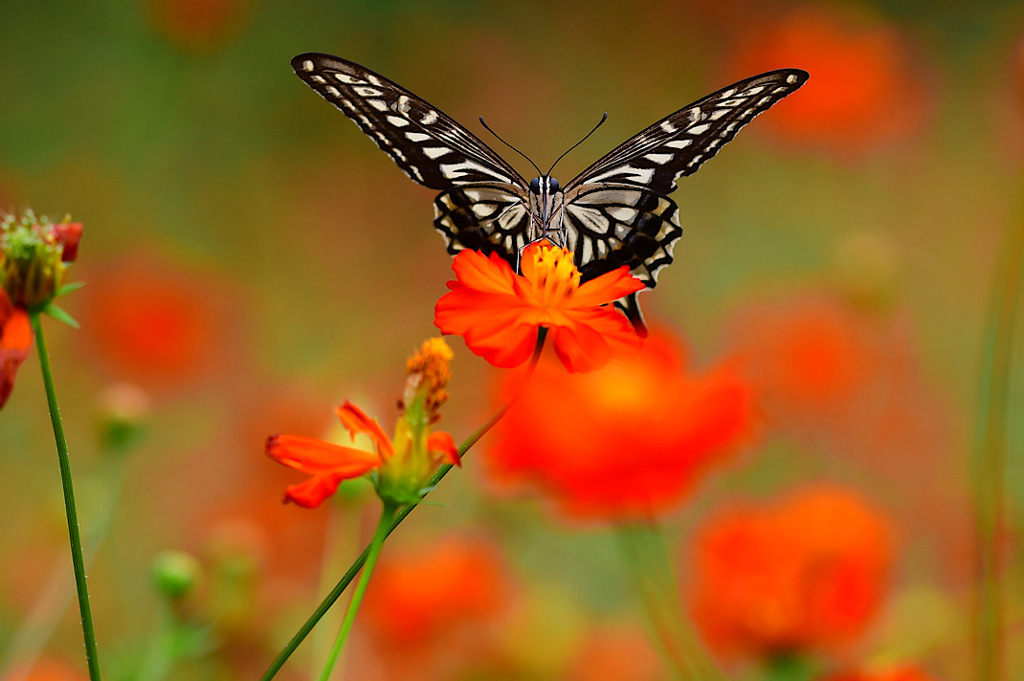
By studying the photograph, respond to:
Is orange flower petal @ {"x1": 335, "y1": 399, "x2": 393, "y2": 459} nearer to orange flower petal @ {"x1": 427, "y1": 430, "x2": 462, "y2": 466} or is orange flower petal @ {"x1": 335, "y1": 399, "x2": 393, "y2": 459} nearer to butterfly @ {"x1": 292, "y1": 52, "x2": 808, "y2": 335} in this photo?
orange flower petal @ {"x1": 427, "y1": 430, "x2": 462, "y2": 466}

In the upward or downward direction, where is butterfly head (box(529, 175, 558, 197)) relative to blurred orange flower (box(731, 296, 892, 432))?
upward

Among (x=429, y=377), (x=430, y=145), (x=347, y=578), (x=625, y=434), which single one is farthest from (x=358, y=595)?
(x=430, y=145)

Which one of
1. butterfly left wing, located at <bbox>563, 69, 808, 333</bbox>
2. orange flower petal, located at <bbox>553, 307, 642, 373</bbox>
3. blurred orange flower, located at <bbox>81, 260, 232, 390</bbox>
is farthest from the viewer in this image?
blurred orange flower, located at <bbox>81, 260, 232, 390</bbox>

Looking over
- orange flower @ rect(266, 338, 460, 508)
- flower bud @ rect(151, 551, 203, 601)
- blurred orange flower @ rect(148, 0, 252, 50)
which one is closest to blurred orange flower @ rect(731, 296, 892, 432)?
flower bud @ rect(151, 551, 203, 601)

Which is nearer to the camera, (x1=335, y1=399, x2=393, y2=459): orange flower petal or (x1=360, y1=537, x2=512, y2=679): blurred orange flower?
(x1=335, y1=399, x2=393, y2=459): orange flower petal

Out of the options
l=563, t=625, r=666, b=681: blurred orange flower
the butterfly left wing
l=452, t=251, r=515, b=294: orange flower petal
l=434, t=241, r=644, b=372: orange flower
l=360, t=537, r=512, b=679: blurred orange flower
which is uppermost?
the butterfly left wing

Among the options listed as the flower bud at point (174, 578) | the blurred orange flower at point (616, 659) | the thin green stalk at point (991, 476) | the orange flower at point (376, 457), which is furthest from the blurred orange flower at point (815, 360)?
the orange flower at point (376, 457)

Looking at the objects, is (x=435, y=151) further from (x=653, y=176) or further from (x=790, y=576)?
(x=790, y=576)
